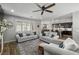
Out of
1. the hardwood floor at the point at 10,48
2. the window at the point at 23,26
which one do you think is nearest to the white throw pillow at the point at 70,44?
the window at the point at 23,26

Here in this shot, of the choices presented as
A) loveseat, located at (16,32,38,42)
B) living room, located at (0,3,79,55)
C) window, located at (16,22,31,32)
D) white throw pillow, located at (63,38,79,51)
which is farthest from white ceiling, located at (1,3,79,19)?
white throw pillow, located at (63,38,79,51)

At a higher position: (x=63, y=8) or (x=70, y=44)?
(x=63, y=8)

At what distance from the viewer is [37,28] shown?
2.18m

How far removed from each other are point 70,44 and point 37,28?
2.75 feet

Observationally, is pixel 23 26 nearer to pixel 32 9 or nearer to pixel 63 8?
pixel 32 9

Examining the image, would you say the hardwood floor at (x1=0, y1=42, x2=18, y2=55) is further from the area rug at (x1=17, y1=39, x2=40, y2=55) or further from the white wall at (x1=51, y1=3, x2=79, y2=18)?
the white wall at (x1=51, y1=3, x2=79, y2=18)

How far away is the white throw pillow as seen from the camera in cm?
185

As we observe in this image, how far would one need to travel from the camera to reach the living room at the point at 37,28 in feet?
6.53

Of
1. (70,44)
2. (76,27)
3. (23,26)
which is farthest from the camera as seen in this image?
(23,26)

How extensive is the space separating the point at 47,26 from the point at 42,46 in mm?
493

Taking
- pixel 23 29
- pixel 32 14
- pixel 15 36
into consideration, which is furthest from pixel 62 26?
pixel 15 36

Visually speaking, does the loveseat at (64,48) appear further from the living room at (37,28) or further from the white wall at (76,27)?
the white wall at (76,27)

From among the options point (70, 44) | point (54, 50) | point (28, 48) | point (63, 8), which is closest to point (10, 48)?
point (28, 48)
